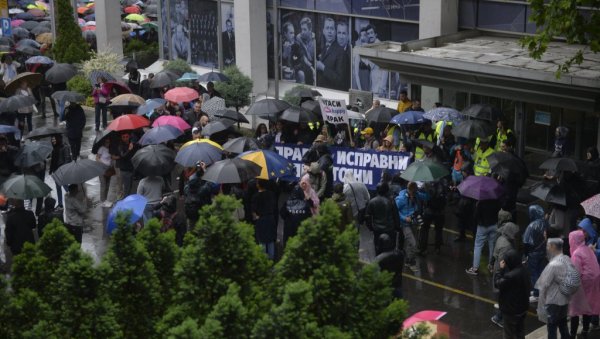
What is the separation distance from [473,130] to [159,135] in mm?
5650

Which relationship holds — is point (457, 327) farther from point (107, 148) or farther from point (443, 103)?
point (443, 103)

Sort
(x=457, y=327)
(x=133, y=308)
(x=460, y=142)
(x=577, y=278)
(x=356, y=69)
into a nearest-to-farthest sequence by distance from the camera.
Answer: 1. (x=133, y=308)
2. (x=577, y=278)
3. (x=457, y=327)
4. (x=460, y=142)
5. (x=356, y=69)

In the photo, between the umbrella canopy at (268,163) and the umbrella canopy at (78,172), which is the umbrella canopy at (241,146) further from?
the umbrella canopy at (78,172)

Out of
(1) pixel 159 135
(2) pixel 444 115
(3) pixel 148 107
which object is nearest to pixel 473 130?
(2) pixel 444 115

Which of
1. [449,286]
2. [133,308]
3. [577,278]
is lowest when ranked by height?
[449,286]

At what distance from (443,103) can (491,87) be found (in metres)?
3.03

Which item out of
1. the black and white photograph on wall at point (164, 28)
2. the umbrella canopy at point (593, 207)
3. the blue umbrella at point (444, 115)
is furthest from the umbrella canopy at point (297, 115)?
the black and white photograph on wall at point (164, 28)

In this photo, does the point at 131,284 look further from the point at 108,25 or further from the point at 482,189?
the point at 108,25

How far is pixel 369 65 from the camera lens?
89.1 ft

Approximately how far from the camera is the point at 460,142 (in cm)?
1906

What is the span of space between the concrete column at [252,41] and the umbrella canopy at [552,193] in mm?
15139

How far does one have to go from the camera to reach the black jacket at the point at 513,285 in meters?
12.1

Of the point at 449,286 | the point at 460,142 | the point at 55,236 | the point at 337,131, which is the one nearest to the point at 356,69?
the point at 337,131

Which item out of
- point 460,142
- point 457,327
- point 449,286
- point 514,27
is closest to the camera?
point 457,327
